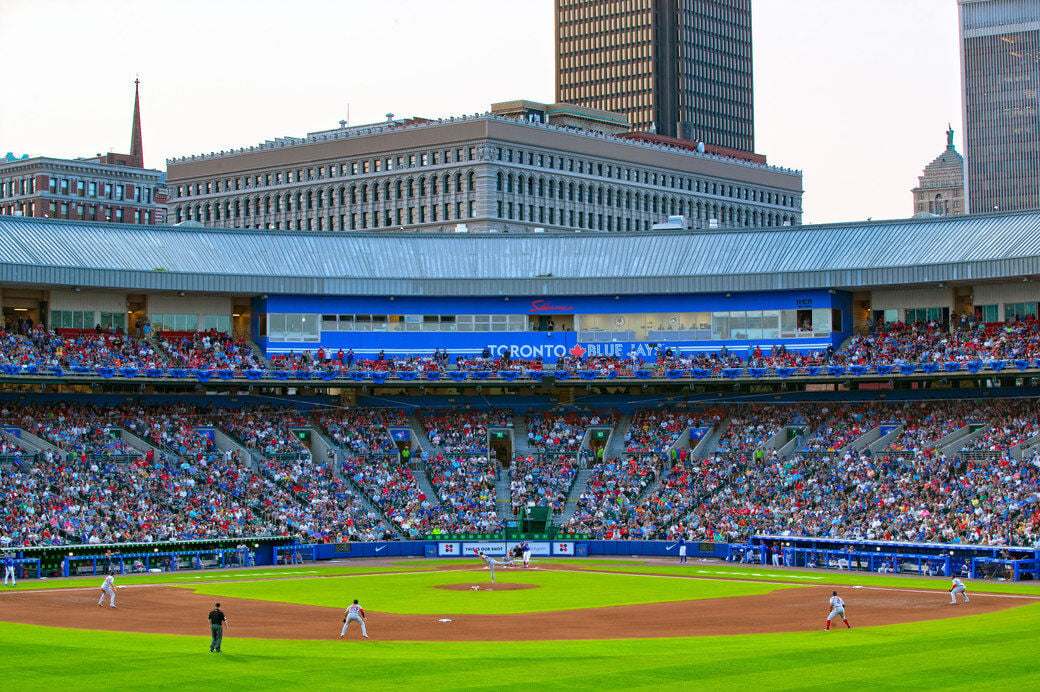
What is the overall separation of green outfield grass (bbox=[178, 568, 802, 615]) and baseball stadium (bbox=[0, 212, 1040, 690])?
396 mm

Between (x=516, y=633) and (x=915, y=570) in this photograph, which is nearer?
(x=516, y=633)

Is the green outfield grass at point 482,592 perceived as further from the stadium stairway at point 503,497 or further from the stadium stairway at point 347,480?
the stadium stairway at point 503,497

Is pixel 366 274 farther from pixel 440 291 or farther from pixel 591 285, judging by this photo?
pixel 591 285

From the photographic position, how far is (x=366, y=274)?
313ft

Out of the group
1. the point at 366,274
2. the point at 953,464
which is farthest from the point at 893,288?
the point at 366,274

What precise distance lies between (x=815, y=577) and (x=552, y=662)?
1162 inches

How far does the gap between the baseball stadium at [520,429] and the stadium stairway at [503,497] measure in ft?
0.57

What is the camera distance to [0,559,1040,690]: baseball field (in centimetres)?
3497

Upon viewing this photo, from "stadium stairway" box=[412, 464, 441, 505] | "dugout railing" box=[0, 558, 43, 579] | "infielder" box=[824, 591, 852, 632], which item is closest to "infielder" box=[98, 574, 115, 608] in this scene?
"dugout railing" box=[0, 558, 43, 579]

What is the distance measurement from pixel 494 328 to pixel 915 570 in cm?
3710

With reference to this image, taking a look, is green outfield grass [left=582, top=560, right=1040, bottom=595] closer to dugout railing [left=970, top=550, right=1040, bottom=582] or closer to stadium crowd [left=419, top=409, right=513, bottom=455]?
dugout railing [left=970, top=550, right=1040, bottom=582]

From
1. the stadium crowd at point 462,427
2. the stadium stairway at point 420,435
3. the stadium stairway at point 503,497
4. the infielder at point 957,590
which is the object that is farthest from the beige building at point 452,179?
the infielder at point 957,590

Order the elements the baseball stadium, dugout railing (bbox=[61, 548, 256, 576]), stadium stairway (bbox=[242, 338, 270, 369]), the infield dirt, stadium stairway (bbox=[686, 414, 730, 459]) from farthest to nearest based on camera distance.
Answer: stadium stairway (bbox=[242, 338, 270, 369])
stadium stairway (bbox=[686, 414, 730, 459])
dugout railing (bbox=[61, 548, 256, 576])
the baseball stadium
the infield dirt

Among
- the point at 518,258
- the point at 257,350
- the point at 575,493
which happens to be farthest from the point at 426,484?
the point at 518,258
